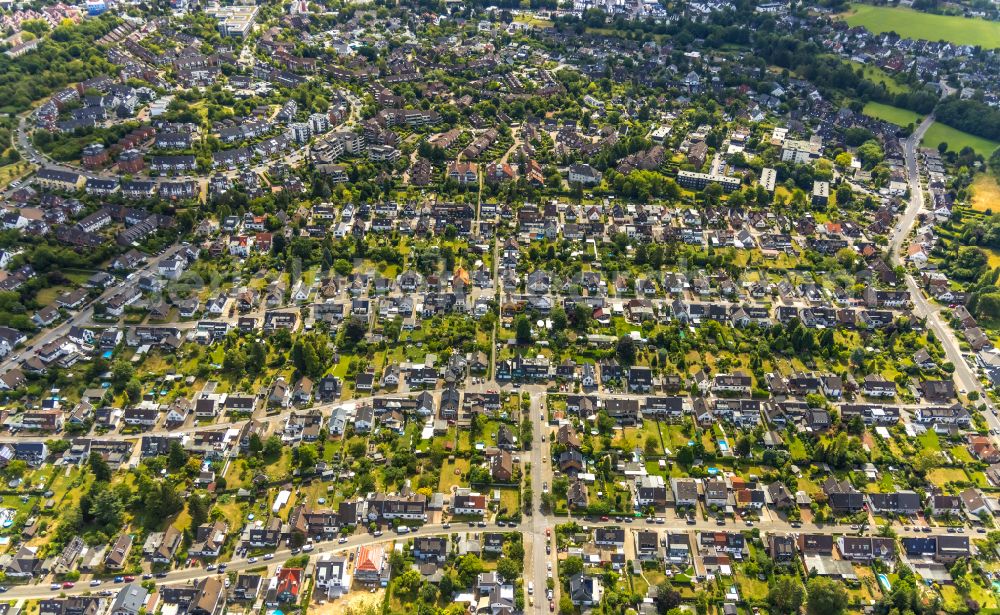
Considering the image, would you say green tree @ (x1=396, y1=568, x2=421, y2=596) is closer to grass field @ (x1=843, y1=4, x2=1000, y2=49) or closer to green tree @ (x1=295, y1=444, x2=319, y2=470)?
green tree @ (x1=295, y1=444, x2=319, y2=470)

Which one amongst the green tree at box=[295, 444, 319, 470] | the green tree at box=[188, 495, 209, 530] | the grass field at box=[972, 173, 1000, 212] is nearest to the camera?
the green tree at box=[188, 495, 209, 530]

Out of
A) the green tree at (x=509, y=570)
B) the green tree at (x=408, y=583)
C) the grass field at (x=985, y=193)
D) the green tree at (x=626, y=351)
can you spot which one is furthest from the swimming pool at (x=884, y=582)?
the grass field at (x=985, y=193)

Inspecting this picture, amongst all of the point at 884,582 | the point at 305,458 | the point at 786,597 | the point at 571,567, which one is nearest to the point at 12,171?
the point at 305,458

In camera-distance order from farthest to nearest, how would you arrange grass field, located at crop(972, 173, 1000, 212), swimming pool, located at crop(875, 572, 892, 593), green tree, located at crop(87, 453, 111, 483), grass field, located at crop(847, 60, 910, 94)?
grass field, located at crop(847, 60, 910, 94)
grass field, located at crop(972, 173, 1000, 212)
green tree, located at crop(87, 453, 111, 483)
swimming pool, located at crop(875, 572, 892, 593)

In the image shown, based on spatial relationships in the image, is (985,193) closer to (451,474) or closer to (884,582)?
(884,582)

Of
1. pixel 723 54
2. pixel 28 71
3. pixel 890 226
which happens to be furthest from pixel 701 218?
pixel 28 71

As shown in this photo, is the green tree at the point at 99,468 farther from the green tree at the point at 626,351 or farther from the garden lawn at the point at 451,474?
the green tree at the point at 626,351

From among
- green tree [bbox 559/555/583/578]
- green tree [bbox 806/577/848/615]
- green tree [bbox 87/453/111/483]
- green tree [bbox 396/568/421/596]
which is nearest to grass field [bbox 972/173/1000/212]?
green tree [bbox 806/577/848/615]
